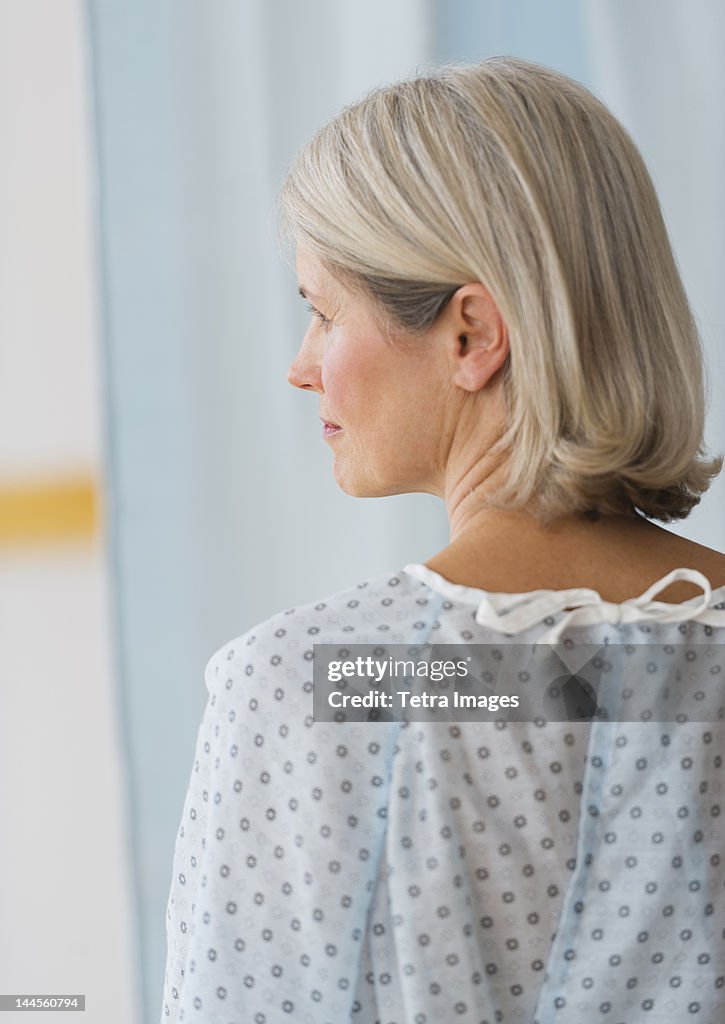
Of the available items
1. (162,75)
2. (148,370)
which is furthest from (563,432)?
(162,75)

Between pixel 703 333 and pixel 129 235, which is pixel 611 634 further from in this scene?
pixel 129 235

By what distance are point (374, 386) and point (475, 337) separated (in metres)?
0.09

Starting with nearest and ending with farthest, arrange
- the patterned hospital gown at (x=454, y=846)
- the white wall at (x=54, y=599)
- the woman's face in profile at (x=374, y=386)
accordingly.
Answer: the patterned hospital gown at (x=454, y=846)
the woman's face in profile at (x=374, y=386)
the white wall at (x=54, y=599)

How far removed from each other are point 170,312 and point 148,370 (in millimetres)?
83

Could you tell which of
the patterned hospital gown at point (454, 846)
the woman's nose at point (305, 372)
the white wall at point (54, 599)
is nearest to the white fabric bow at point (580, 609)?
the patterned hospital gown at point (454, 846)

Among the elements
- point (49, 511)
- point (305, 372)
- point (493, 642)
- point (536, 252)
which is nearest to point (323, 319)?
point (305, 372)

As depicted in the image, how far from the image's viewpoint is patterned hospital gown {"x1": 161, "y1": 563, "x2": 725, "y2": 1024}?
26.6 inches

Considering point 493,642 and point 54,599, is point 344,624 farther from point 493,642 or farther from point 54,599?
point 54,599

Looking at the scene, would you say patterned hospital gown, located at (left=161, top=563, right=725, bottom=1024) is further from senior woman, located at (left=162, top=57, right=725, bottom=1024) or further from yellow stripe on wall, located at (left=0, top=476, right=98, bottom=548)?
yellow stripe on wall, located at (left=0, top=476, right=98, bottom=548)

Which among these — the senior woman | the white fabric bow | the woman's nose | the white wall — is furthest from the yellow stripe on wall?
the white fabric bow

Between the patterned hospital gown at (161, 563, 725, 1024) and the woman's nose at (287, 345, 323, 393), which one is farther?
the woman's nose at (287, 345, 323, 393)

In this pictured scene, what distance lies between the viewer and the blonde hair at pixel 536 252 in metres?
0.75

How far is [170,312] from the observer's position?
5.06 ft

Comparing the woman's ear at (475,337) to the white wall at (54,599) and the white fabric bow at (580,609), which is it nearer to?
the white fabric bow at (580,609)
